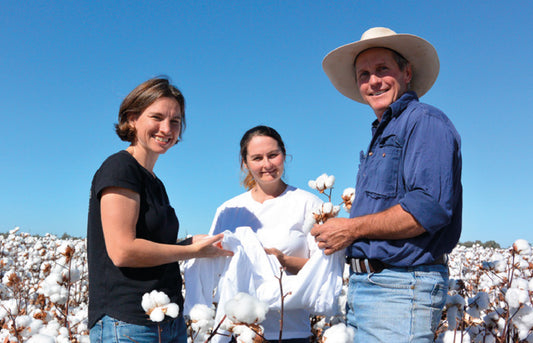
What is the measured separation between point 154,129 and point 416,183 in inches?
59.6

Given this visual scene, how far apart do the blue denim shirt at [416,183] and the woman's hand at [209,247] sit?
816 mm

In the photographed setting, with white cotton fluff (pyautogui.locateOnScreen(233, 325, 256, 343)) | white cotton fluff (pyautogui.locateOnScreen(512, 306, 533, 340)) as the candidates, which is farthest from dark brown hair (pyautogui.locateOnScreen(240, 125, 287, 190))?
white cotton fluff (pyautogui.locateOnScreen(233, 325, 256, 343))

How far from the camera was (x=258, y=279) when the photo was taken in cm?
294

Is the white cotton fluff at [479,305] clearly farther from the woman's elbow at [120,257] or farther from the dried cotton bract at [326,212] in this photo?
the woman's elbow at [120,257]

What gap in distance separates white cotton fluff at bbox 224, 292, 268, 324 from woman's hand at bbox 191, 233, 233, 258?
103 centimetres

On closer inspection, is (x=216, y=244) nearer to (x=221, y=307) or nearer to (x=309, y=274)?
(x=221, y=307)

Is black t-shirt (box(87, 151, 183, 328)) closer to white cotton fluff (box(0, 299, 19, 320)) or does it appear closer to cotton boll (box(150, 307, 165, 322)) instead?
cotton boll (box(150, 307, 165, 322))

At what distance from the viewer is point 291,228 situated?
329 centimetres

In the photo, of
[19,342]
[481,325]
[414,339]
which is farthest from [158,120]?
[481,325]

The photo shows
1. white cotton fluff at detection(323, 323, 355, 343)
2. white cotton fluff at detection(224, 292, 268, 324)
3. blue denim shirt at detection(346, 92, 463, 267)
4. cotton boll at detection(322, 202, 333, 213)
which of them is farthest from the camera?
cotton boll at detection(322, 202, 333, 213)

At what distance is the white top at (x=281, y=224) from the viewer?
3033 millimetres

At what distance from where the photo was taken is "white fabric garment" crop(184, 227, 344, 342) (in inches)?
109

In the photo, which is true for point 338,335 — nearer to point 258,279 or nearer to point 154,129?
point 258,279

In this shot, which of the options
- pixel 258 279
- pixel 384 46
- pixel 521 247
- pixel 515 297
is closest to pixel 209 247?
pixel 258 279
